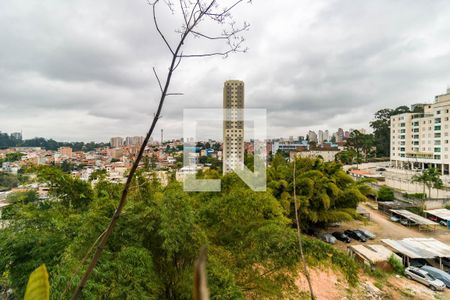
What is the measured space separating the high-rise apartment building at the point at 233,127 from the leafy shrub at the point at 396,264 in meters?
4.99

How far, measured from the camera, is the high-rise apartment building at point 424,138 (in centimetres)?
1994

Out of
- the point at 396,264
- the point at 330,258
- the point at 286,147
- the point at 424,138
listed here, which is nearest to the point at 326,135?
the point at 286,147

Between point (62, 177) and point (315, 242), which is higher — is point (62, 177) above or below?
above

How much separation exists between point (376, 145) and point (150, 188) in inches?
1270

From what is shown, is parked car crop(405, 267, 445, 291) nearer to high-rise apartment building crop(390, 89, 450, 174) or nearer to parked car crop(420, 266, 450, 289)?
parked car crop(420, 266, 450, 289)

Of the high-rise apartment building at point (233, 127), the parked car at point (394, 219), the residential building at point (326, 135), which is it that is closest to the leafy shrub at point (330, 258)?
the high-rise apartment building at point (233, 127)

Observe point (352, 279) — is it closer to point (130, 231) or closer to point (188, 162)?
point (130, 231)

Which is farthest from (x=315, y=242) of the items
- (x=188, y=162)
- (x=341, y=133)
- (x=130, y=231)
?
(x=341, y=133)

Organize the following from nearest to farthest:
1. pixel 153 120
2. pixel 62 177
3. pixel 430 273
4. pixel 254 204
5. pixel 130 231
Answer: pixel 153 120 < pixel 130 231 < pixel 254 204 < pixel 62 177 < pixel 430 273

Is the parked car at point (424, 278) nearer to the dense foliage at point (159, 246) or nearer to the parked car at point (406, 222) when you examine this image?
the dense foliage at point (159, 246)

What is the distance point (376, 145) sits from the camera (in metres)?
30.3

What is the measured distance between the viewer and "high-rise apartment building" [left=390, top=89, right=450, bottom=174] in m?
19.9

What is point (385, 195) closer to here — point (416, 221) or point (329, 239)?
point (416, 221)

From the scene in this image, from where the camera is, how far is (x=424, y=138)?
21.9m
